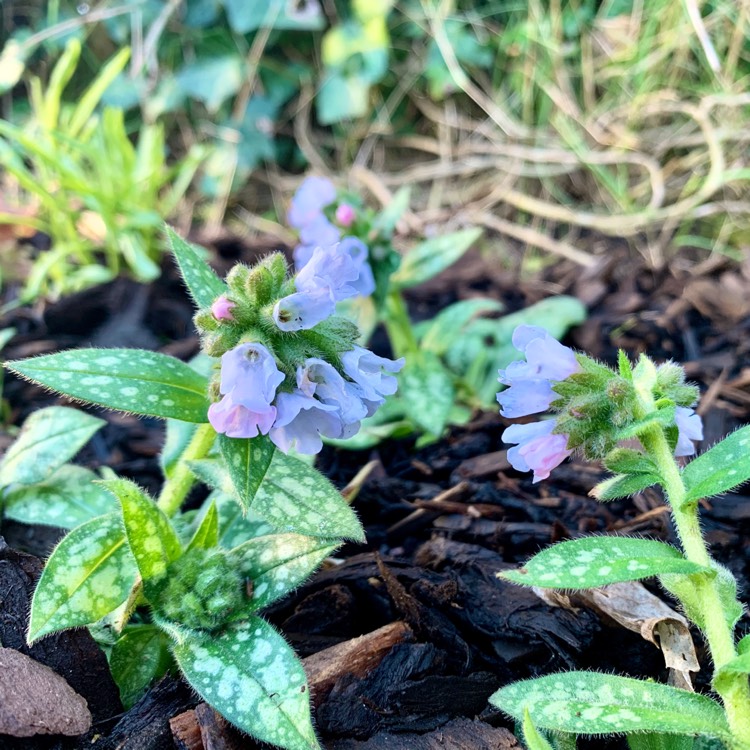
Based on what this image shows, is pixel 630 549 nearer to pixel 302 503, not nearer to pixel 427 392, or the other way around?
pixel 302 503

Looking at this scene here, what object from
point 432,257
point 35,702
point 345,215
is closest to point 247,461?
point 35,702

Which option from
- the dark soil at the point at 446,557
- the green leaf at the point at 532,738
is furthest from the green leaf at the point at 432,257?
the green leaf at the point at 532,738

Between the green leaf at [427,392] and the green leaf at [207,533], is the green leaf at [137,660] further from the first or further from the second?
the green leaf at [427,392]

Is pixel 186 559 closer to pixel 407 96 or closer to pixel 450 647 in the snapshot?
pixel 450 647

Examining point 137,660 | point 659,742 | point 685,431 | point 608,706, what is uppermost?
point 685,431

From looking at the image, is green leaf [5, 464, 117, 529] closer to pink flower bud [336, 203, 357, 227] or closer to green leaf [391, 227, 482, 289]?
pink flower bud [336, 203, 357, 227]

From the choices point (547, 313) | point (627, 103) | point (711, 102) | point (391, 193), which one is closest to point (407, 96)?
point (391, 193)

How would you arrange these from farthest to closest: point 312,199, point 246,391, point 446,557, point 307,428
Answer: point 312,199, point 446,557, point 307,428, point 246,391
